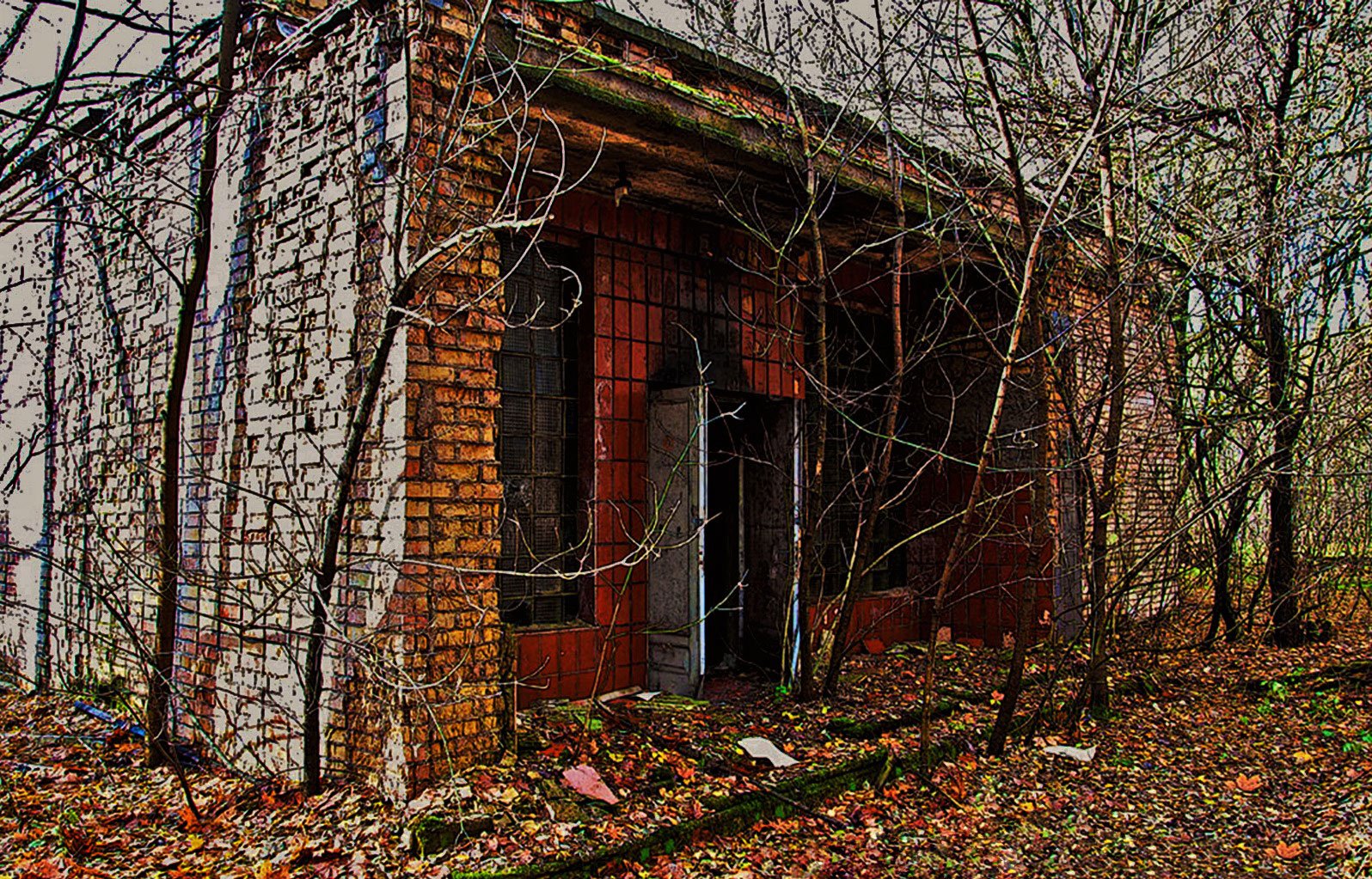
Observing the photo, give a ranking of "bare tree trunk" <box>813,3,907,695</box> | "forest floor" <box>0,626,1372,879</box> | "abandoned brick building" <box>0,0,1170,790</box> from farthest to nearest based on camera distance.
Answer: "bare tree trunk" <box>813,3,907,695</box> → "abandoned brick building" <box>0,0,1170,790</box> → "forest floor" <box>0,626,1372,879</box>

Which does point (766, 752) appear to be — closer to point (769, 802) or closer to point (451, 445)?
point (769, 802)

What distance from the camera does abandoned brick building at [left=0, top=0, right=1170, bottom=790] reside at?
4797 mm

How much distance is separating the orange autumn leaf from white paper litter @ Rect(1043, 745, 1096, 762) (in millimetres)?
1298

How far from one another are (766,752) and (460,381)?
9.32 ft

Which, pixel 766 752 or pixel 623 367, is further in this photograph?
pixel 623 367

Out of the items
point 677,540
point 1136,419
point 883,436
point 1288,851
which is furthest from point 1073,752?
point 1136,419

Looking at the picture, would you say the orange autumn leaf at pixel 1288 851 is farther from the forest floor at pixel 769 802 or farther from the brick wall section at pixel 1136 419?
the brick wall section at pixel 1136 419

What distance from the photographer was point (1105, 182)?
6734 mm

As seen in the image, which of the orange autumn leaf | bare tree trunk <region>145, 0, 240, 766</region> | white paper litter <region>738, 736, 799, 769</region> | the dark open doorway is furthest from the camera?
the dark open doorway

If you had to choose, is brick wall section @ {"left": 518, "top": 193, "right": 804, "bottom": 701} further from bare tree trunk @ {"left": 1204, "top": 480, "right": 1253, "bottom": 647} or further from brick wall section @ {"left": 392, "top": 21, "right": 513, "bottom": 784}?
bare tree trunk @ {"left": 1204, "top": 480, "right": 1253, "bottom": 647}

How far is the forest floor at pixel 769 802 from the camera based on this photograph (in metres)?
4.44

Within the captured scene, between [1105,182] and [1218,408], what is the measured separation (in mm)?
4564

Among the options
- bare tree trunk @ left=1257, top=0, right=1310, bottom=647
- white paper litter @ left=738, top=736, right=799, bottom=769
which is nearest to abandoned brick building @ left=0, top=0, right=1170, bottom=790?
white paper litter @ left=738, top=736, right=799, bottom=769

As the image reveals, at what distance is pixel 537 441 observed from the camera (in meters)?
6.67
